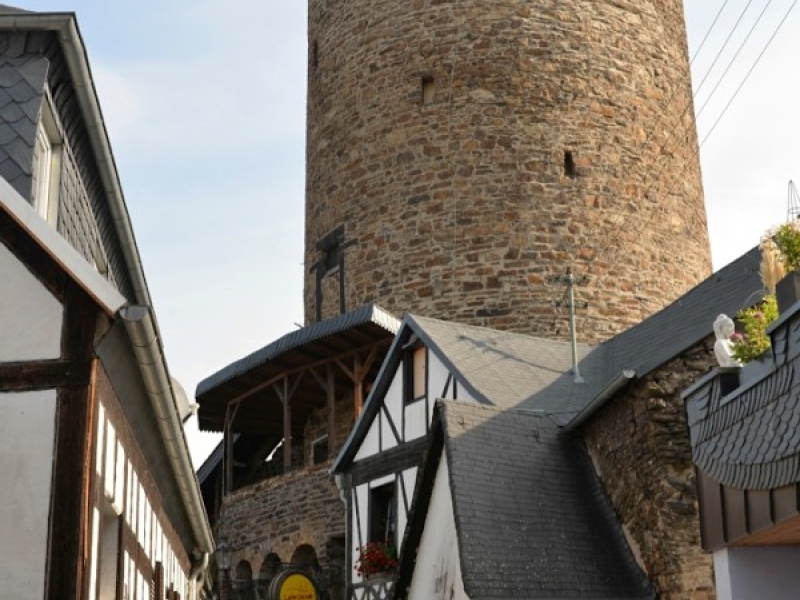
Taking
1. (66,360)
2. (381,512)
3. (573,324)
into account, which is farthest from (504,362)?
(66,360)

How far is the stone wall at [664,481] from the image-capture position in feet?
46.5

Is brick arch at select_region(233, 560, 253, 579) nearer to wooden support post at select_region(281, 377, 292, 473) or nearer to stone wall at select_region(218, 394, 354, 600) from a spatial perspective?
stone wall at select_region(218, 394, 354, 600)

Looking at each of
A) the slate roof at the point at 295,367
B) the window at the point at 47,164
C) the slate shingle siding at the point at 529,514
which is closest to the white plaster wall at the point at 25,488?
the window at the point at 47,164

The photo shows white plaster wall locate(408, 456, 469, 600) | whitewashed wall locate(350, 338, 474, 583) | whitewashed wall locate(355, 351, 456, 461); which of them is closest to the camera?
white plaster wall locate(408, 456, 469, 600)

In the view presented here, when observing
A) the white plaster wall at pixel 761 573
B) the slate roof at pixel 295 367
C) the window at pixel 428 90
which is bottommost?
the white plaster wall at pixel 761 573

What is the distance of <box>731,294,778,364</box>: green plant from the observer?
9.73 m

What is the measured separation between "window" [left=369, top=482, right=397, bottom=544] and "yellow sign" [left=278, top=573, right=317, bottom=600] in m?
2.48

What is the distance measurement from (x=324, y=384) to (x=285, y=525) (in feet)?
7.04

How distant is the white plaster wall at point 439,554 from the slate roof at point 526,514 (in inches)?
5.4

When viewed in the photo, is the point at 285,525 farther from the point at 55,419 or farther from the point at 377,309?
the point at 55,419

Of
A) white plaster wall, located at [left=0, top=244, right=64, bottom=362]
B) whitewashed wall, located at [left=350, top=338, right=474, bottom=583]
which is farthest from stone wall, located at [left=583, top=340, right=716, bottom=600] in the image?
white plaster wall, located at [left=0, top=244, right=64, bottom=362]

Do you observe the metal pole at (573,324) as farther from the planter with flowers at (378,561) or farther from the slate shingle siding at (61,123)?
the slate shingle siding at (61,123)

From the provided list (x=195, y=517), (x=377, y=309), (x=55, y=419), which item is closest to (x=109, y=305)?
(x=55, y=419)

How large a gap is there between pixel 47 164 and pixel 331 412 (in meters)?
12.3
